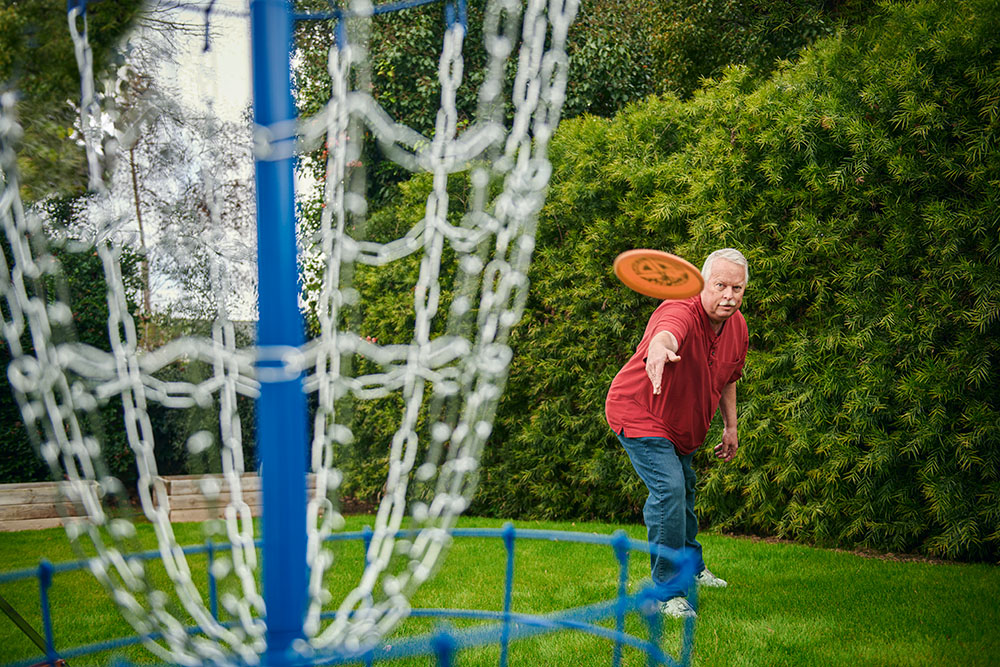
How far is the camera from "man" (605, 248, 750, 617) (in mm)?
2947

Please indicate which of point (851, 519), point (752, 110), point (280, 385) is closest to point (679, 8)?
point (752, 110)

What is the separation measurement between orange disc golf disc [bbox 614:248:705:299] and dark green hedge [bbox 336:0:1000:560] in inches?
105

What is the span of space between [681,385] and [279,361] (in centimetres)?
224

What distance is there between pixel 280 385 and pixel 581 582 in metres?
3.18

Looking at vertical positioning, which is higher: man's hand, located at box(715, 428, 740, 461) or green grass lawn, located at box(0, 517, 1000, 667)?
man's hand, located at box(715, 428, 740, 461)

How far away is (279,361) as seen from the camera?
1080 millimetres

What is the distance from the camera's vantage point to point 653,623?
1.21 metres

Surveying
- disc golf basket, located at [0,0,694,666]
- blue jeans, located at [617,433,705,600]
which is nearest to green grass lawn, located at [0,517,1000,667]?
blue jeans, located at [617,433,705,600]

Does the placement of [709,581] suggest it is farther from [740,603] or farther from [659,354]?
[659,354]

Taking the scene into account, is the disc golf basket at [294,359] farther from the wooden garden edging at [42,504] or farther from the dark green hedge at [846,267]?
the wooden garden edging at [42,504]

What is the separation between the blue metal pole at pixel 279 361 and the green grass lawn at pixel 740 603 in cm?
129

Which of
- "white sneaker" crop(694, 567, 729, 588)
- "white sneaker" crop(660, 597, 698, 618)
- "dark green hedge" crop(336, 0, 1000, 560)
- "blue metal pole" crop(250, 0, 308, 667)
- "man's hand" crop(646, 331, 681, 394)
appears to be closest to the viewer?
"blue metal pole" crop(250, 0, 308, 667)

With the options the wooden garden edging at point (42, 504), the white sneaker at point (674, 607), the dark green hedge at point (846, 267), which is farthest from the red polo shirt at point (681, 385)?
the wooden garden edging at point (42, 504)

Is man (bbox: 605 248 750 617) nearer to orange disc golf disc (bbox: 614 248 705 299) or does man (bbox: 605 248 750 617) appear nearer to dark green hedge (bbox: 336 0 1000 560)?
orange disc golf disc (bbox: 614 248 705 299)
